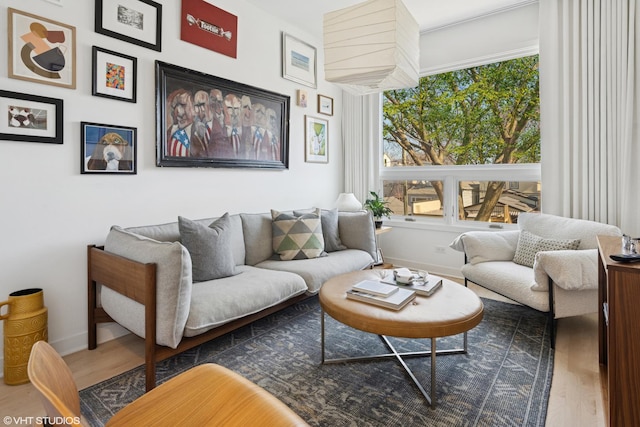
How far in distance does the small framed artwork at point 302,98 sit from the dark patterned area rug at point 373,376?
2394mm

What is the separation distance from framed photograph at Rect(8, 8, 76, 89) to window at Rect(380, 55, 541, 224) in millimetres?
3334

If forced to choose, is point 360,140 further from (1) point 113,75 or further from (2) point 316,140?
(1) point 113,75

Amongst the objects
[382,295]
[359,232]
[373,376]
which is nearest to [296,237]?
[359,232]

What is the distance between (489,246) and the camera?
2.98 m

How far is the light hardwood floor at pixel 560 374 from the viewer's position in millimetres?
1636

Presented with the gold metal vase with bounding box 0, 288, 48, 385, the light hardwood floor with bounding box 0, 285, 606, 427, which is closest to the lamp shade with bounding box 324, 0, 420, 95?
the light hardwood floor with bounding box 0, 285, 606, 427

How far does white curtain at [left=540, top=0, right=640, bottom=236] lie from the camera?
9.21ft

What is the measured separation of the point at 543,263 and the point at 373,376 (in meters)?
1.32

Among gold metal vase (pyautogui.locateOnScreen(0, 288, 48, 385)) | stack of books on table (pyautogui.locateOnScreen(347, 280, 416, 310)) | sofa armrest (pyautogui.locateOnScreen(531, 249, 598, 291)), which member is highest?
sofa armrest (pyautogui.locateOnScreen(531, 249, 598, 291))

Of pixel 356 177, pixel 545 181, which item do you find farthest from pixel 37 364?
pixel 356 177

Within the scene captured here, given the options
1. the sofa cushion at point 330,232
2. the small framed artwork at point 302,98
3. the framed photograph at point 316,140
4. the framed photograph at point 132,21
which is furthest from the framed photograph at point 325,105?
the framed photograph at point 132,21

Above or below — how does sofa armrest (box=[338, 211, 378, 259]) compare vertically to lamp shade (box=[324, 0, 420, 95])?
below

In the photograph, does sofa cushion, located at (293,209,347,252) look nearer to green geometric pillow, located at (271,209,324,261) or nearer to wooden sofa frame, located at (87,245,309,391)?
green geometric pillow, located at (271,209,324,261)

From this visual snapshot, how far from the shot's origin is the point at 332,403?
1707 millimetres
